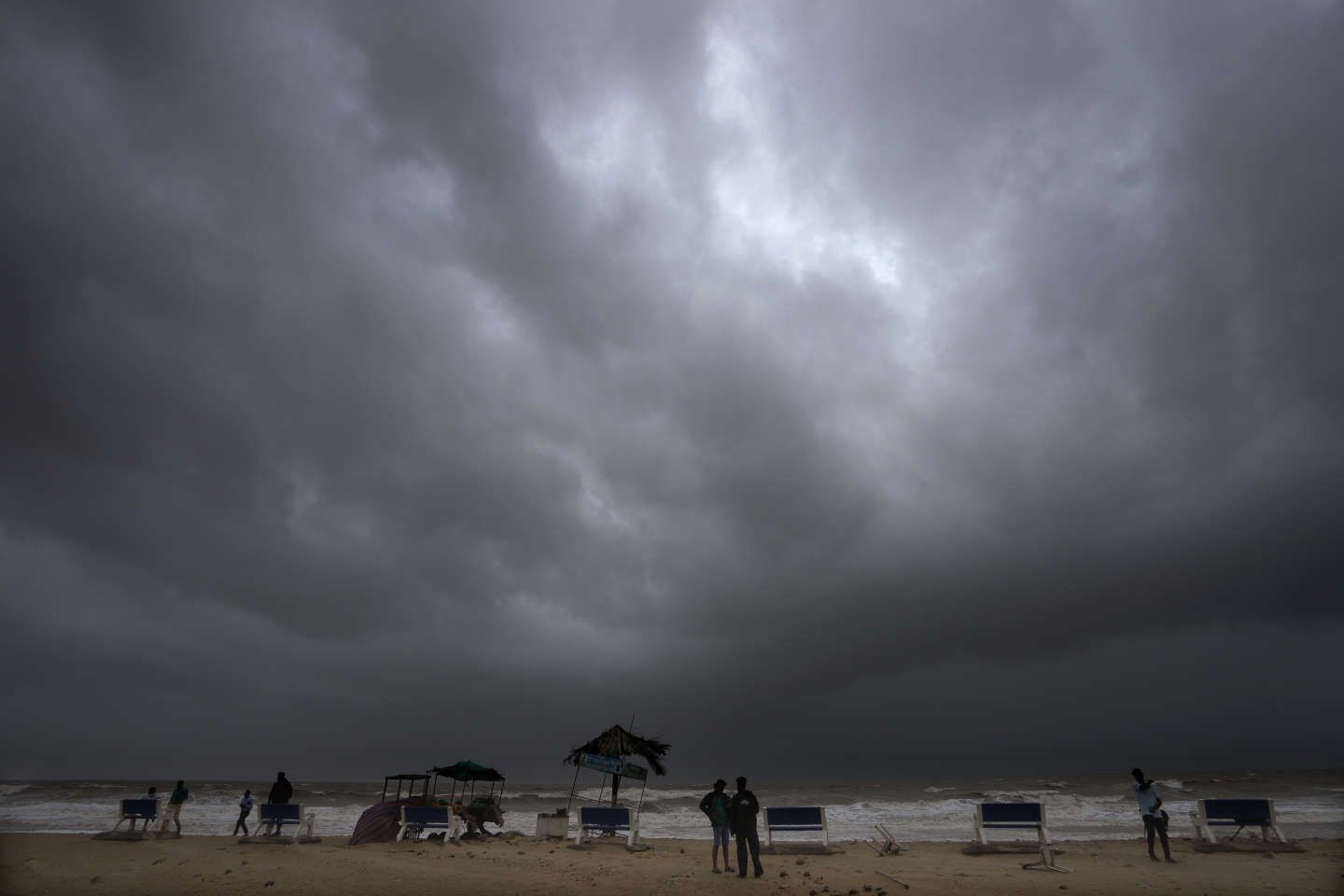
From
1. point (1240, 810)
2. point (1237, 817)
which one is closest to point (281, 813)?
point (1237, 817)

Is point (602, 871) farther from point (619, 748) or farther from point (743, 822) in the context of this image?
point (619, 748)

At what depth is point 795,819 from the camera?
1523 cm

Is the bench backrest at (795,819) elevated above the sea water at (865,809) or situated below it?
above

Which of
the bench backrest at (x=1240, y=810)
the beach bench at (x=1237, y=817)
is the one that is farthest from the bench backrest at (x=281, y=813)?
the bench backrest at (x=1240, y=810)

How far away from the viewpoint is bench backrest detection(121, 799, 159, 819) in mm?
17969

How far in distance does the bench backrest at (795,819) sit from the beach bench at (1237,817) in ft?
24.9

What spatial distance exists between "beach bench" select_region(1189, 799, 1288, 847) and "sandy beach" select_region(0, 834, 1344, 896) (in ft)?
1.97

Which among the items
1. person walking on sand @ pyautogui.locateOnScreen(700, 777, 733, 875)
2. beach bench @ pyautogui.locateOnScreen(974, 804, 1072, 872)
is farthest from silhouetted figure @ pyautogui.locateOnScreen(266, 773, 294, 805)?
beach bench @ pyautogui.locateOnScreen(974, 804, 1072, 872)

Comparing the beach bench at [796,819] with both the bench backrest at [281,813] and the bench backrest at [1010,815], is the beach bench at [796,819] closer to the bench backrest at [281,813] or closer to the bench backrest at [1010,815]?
the bench backrest at [1010,815]

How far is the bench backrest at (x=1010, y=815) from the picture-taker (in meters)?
14.1

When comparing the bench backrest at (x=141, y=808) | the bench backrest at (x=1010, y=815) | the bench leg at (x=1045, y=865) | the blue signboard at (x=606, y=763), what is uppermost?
the blue signboard at (x=606, y=763)

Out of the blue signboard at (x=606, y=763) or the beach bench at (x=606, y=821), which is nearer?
the beach bench at (x=606, y=821)

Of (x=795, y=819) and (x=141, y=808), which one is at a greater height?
(x=795, y=819)

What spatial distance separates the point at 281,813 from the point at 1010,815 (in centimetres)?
1685
